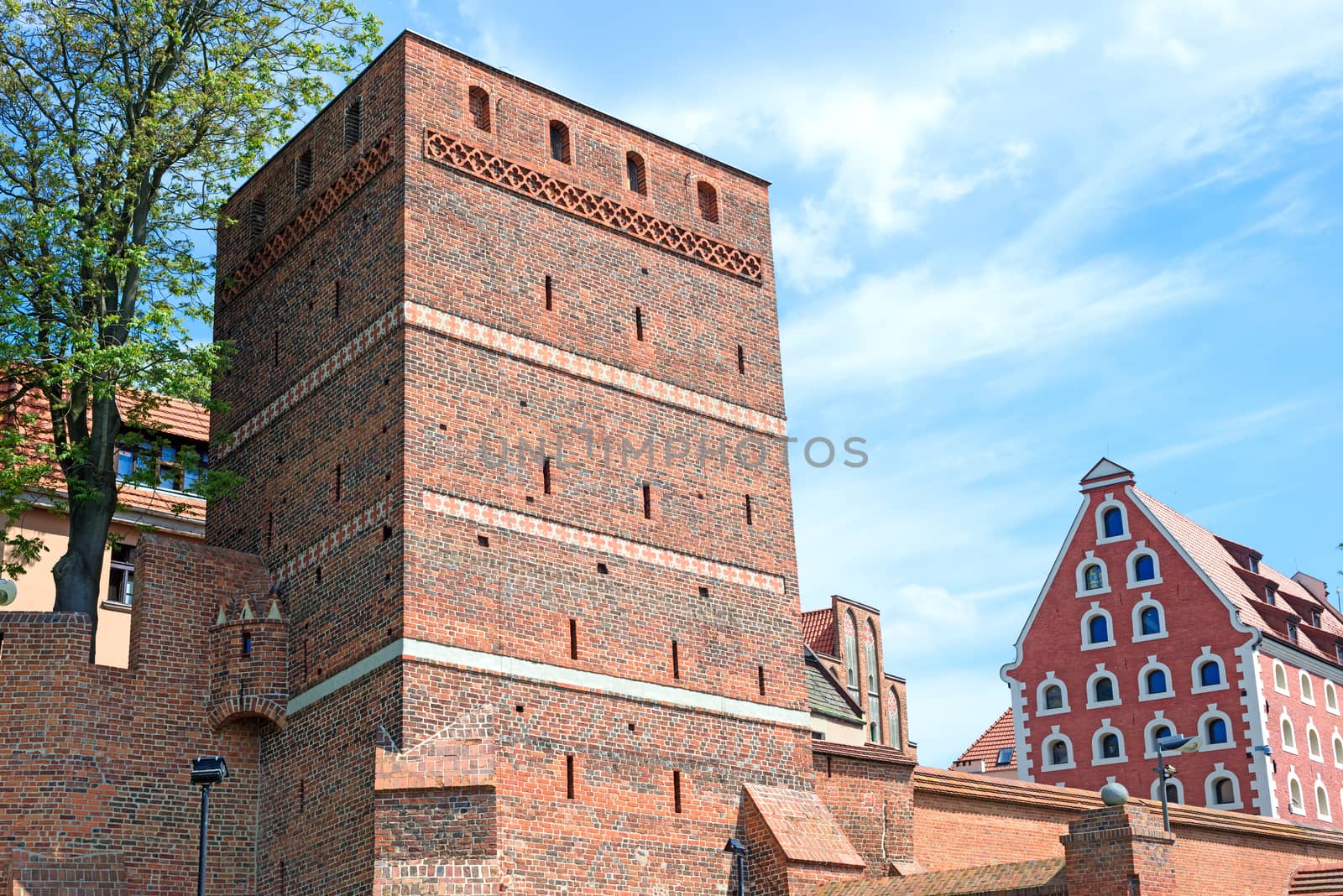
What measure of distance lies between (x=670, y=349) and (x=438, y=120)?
A: 15.7 ft

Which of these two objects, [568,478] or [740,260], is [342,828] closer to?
[568,478]

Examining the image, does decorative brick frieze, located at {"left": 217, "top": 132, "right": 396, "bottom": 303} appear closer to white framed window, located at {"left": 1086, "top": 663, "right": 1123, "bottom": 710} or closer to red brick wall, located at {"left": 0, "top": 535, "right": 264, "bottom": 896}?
red brick wall, located at {"left": 0, "top": 535, "right": 264, "bottom": 896}

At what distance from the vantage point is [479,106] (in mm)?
25297

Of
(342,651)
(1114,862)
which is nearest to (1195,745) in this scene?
(1114,862)

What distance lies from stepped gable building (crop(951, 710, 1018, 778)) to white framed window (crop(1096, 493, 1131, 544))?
5751mm

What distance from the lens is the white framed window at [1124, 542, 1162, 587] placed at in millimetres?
43406

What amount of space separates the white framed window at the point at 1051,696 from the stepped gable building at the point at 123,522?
71.6 ft

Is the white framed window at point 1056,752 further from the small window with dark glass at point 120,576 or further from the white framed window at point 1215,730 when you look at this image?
the small window with dark glass at point 120,576

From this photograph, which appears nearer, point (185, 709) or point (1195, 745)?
point (185, 709)

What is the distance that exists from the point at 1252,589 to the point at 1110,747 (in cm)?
602

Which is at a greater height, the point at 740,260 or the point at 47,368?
the point at 740,260

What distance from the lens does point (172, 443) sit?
33.7 meters

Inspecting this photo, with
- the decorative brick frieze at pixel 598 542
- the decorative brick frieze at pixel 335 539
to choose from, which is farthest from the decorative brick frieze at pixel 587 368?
the decorative brick frieze at pixel 335 539

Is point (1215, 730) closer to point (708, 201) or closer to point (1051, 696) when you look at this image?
point (1051, 696)
